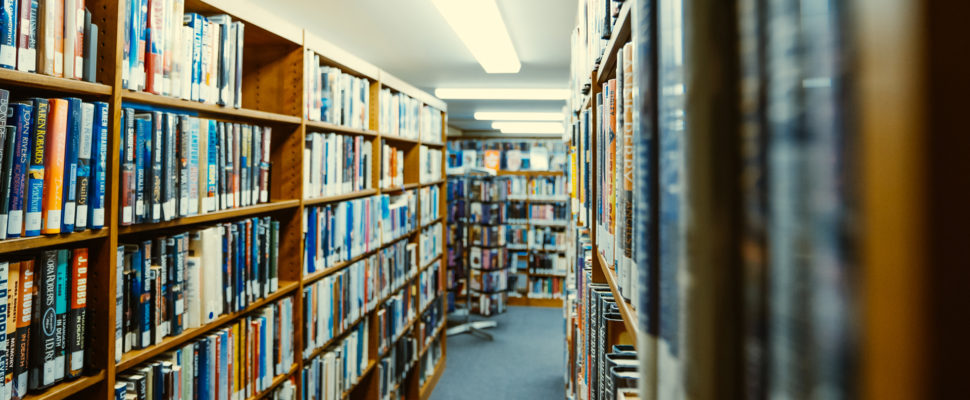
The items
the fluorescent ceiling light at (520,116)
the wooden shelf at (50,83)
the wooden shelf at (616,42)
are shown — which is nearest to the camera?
the wooden shelf at (616,42)

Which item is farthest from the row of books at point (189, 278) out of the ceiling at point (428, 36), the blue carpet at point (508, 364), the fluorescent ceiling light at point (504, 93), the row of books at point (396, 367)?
the fluorescent ceiling light at point (504, 93)

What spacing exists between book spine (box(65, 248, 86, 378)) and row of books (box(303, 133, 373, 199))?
936 millimetres

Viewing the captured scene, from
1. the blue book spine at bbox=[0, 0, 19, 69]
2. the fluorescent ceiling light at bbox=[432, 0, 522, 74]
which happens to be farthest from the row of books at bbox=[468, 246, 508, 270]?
the blue book spine at bbox=[0, 0, 19, 69]

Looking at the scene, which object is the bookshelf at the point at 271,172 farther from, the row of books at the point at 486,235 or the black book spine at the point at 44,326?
the row of books at the point at 486,235

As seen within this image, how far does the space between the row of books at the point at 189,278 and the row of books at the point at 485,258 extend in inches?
173

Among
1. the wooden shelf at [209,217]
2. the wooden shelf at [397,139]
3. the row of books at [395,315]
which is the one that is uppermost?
the wooden shelf at [397,139]

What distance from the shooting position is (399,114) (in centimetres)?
323

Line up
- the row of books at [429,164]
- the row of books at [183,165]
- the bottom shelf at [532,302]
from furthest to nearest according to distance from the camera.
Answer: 1. the bottom shelf at [532,302]
2. the row of books at [429,164]
3. the row of books at [183,165]

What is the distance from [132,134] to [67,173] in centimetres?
18

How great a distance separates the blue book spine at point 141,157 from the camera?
1.25 metres

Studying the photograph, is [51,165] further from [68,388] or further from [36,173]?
[68,388]

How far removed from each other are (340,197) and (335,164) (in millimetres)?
156

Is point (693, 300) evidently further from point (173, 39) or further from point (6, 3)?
point (173, 39)

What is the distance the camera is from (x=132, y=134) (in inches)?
48.6
